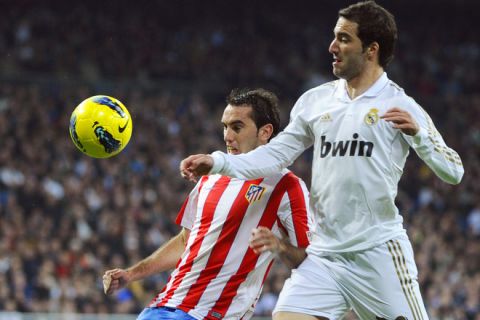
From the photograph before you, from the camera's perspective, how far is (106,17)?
77.9 ft

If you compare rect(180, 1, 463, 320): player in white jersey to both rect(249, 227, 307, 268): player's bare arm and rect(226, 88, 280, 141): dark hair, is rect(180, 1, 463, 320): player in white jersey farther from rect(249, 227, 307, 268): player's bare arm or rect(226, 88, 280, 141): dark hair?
rect(226, 88, 280, 141): dark hair

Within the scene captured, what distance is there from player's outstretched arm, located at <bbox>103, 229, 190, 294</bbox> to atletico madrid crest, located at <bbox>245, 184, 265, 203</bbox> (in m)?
0.58

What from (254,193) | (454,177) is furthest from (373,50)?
(254,193)

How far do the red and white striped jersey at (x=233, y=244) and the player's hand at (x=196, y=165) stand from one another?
0.59 m

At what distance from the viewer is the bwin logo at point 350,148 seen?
455 cm

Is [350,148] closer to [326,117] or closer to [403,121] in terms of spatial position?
[326,117]

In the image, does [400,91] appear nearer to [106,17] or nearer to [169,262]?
[169,262]

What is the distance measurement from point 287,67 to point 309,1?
4.32m

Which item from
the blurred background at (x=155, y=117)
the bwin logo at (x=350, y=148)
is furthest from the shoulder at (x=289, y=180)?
the blurred background at (x=155, y=117)

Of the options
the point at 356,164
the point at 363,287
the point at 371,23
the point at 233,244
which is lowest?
the point at 363,287

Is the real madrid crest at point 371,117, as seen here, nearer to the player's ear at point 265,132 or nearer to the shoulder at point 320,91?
the shoulder at point 320,91

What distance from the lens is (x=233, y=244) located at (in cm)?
489

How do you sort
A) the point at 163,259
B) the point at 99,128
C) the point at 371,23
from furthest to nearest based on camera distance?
Answer: the point at 163,259 → the point at 99,128 → the point at 371,23

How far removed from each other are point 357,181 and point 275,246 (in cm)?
55
